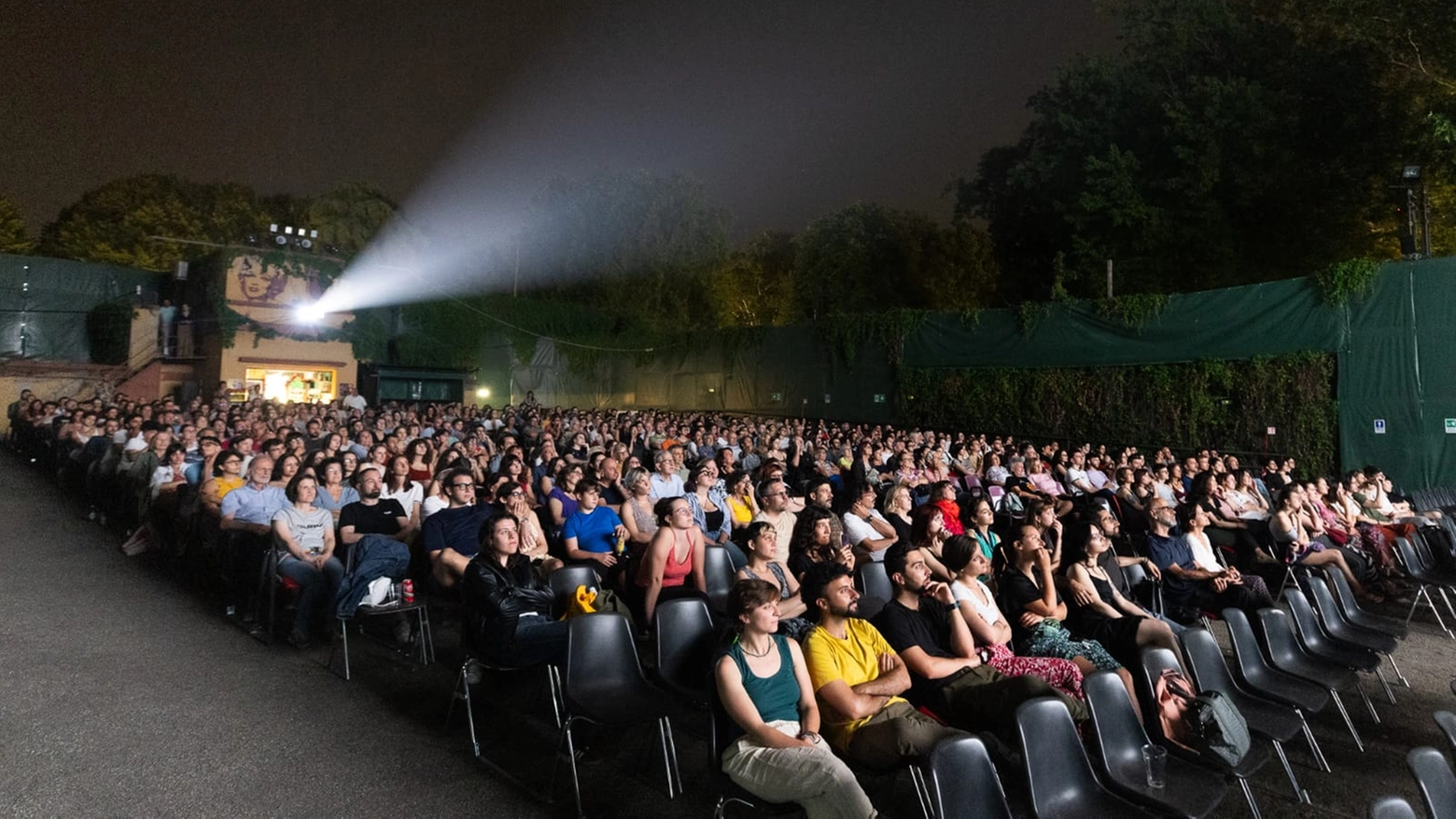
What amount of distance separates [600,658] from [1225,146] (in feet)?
68.8

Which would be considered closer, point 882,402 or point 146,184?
point 882,402

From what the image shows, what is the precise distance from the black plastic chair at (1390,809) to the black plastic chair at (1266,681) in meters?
1.76

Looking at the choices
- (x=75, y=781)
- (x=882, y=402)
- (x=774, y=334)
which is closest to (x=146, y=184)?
(x=774, y=334)

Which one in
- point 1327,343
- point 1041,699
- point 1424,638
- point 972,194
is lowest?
point 1424,638

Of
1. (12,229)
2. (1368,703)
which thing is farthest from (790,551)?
(12,229)

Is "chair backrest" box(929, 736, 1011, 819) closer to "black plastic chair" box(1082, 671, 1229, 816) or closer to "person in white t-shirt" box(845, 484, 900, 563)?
"black plastic chair" box(1082, 671, 1229, 816)

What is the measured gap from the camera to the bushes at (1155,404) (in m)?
12.4

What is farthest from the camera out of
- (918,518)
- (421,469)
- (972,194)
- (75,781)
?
(972,194)

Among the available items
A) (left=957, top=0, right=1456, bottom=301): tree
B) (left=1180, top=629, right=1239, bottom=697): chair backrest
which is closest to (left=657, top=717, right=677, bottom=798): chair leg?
(left=1180, top=629, right=1239, bottom=697): chair backrest

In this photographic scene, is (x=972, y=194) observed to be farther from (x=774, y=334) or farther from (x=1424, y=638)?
(x=1424, y=638)

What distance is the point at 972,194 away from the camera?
26234 millimetres

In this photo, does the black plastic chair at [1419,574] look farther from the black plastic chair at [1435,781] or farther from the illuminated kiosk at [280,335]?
the illuminated kiosk at [280,335]

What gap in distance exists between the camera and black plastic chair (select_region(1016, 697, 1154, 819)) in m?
2.54

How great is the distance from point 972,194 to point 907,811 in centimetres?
2558
